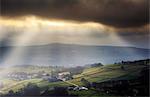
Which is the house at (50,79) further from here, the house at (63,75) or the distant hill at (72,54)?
the distant hill at (72,54)

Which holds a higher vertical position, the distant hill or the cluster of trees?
the distant hill

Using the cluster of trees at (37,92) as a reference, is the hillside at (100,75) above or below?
above

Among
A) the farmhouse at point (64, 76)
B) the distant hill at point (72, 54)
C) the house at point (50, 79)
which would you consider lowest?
the house at point (50, 79)

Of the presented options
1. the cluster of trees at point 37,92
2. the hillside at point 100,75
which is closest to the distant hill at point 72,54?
the hillside at point 100,75

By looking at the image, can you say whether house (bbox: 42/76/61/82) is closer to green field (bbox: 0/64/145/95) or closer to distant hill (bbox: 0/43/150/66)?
green field (bbox: 0/64/145/95)

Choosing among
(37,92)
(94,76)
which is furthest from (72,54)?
(37,92)

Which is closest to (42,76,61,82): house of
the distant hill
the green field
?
the green field

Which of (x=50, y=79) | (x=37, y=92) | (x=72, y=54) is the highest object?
(x=72, y=54)

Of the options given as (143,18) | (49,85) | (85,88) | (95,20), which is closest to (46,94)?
(49,85)

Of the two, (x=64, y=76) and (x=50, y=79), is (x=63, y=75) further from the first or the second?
(x=50, y=79)
